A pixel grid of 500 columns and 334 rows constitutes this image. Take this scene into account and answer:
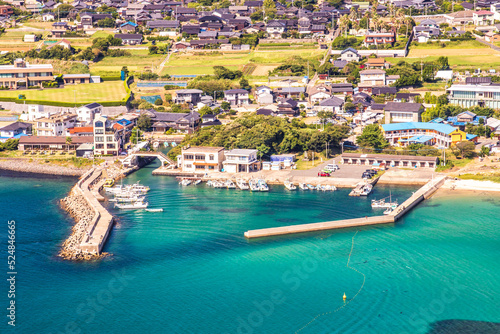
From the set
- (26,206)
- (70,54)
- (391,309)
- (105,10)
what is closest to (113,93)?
(70,54)

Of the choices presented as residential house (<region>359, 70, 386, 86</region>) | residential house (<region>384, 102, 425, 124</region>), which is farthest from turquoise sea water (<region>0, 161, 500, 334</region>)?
residential house (<region>359, 70, 386, 86</region>)

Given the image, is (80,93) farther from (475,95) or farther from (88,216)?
(475,95)

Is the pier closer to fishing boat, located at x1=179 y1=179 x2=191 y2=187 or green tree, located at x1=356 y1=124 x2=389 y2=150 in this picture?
green tree, located at x1=356 y1=124 x2=389 y2=150

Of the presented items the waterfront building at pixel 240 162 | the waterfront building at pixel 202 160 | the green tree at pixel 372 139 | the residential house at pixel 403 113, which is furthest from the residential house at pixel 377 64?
the waterfront building at pixel 202 160

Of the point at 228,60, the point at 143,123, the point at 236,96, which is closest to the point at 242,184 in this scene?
the point at 143,123

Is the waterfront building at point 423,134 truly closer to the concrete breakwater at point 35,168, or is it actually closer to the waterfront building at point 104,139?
the waterfront building at point 104,139

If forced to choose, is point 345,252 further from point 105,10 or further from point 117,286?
point 105,10
